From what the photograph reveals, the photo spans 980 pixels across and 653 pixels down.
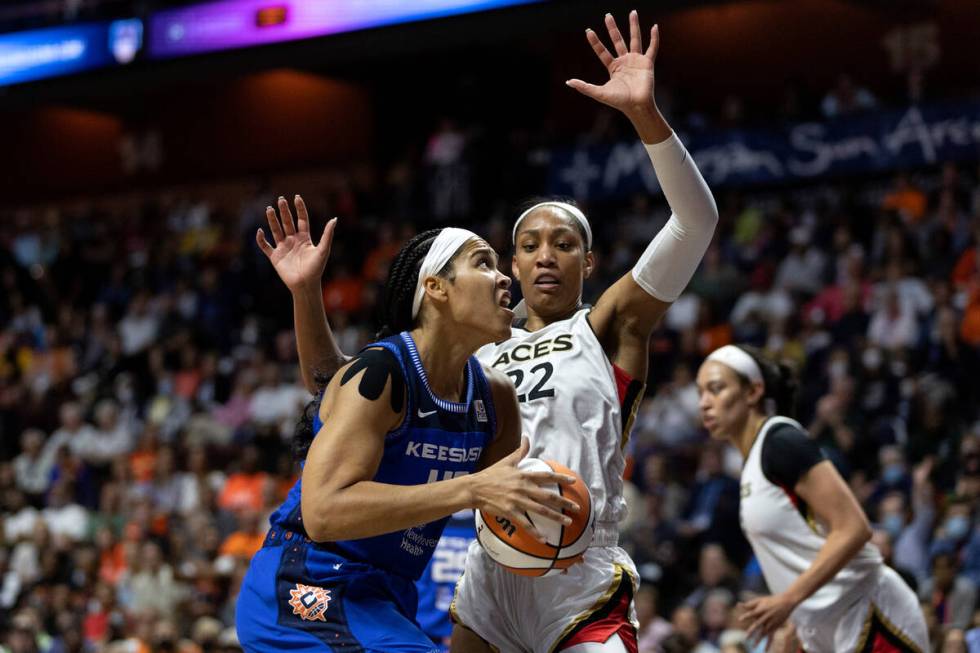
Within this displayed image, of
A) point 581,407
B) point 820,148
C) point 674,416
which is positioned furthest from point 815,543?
point 820,148

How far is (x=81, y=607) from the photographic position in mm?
11539

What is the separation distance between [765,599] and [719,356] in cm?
119

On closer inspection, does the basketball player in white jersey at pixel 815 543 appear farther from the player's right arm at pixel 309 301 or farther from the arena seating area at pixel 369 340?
the player's right arm at pixel 309 301

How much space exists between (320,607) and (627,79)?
184 centimetres

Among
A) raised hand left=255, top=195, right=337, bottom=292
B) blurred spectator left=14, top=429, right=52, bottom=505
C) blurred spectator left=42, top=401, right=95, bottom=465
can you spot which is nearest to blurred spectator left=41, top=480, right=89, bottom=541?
blurred spectator left=14, top=429, right=52, bottom=505

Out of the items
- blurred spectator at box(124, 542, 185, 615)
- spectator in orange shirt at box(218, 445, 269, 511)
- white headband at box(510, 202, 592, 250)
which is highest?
white headband at box(510, 202, 592, 250)

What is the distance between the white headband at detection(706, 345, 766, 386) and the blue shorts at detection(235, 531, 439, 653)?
223 cm

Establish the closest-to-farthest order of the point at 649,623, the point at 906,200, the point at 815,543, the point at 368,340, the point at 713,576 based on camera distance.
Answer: the point at 815,543, the point at 649,623, the point at 713,576, the point at 368,340, the point at 906,200

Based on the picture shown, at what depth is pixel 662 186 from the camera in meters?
4.33

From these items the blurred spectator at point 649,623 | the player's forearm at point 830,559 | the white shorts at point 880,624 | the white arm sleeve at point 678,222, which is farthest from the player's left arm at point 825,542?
the blurred spectator at point 649,623

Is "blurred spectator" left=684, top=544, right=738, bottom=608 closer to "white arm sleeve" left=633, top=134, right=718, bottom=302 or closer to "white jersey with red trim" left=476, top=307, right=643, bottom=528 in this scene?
"white jersey with red trim" left=476, top=307, right=643, bottom=528

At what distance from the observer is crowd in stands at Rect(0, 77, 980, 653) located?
29.7 ft

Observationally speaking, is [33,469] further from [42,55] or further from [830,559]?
[830,559]

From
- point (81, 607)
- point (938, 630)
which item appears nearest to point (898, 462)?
point (938, 630)
